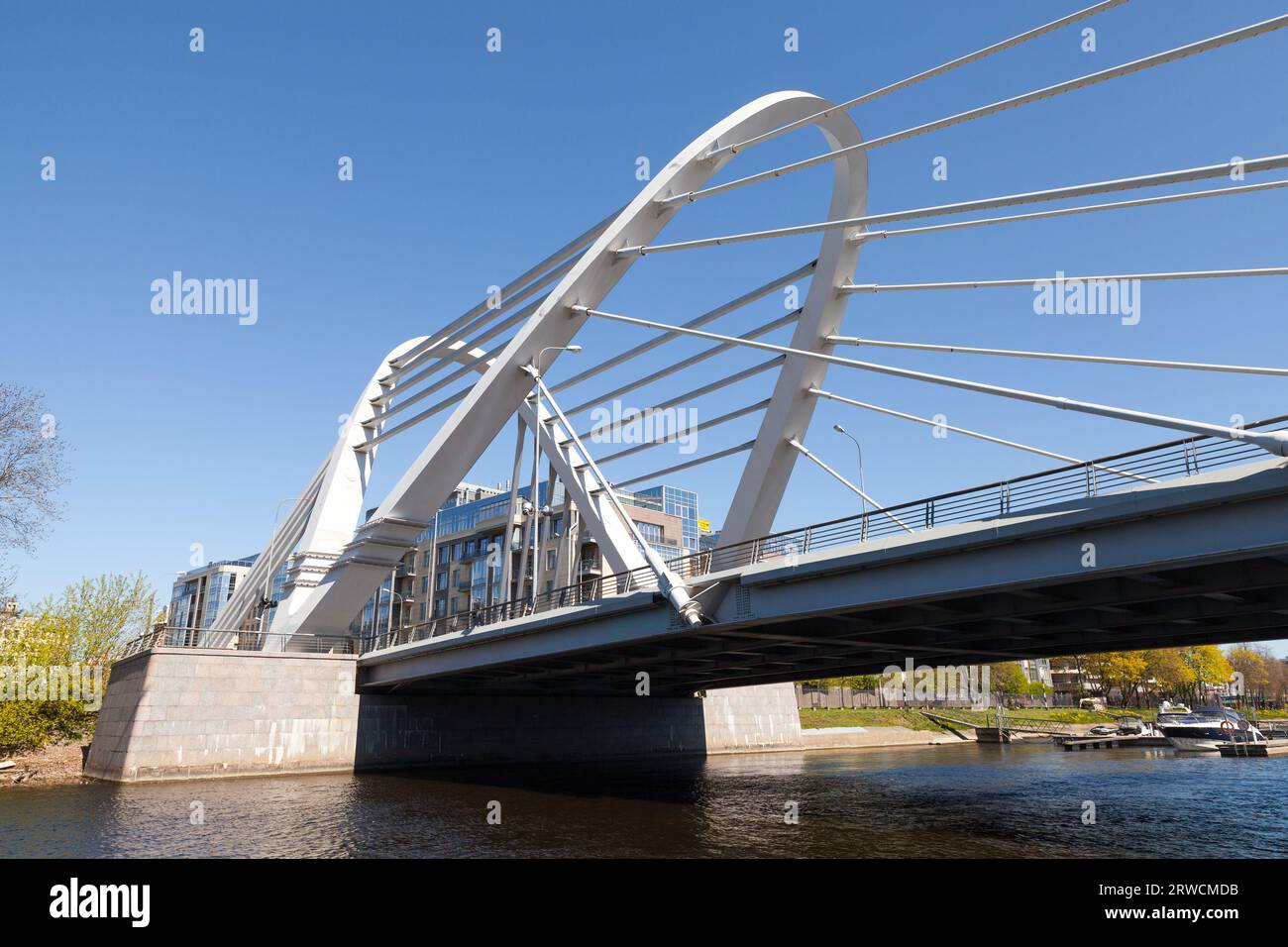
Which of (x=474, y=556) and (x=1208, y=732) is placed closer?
(x=1208, y=732)

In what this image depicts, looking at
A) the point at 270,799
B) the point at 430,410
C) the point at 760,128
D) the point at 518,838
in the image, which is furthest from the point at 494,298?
the point at 518,838

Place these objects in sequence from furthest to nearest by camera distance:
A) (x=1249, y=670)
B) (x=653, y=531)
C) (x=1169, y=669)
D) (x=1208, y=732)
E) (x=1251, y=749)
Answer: (x=1249, y=670) < (x=1169, y=669) < (x=653, y=531) < (x=1208, y=732) < (x=1251, y=749)

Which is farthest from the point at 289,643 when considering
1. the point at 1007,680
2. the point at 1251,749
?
the point at 1007,680

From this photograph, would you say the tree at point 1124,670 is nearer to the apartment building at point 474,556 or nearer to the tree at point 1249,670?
the tree at point 1249,670

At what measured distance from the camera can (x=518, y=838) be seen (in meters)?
19.9

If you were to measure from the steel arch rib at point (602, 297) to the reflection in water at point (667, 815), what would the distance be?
903 cm

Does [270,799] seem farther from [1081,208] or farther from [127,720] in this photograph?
[1081,208]

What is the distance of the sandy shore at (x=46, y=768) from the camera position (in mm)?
31391

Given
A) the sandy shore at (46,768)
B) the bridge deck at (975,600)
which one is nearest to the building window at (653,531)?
the bridge deck at (975,600)

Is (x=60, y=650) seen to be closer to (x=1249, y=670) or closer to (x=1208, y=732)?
(x=1208, y=732)

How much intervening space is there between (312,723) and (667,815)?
58.1ft

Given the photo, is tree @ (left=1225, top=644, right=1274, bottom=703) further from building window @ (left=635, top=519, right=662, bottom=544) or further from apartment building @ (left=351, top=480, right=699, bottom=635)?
building window @ (left=635, top=519, right=662, bottom=544)

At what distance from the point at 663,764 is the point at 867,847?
84.5 ft

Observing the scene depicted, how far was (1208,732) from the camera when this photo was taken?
52406mm
